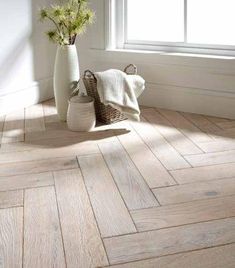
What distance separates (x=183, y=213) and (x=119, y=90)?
1068 millimetres

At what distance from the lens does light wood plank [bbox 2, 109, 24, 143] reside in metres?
2.23

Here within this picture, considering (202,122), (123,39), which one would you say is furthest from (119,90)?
(123,39)

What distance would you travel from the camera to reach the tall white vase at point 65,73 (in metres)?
2.40

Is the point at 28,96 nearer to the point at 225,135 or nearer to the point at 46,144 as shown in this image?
the point at 46,144

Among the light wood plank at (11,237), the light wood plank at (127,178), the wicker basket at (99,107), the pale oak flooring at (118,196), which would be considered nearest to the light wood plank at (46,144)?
the pale oak flooring at (118,196)

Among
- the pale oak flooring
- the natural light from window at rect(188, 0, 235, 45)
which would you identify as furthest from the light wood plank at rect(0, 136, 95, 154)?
the natural light from window at rect(188, 0, 235, 45)

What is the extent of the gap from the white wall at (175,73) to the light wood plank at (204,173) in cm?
81

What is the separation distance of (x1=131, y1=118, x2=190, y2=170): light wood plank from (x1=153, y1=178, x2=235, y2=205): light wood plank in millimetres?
202

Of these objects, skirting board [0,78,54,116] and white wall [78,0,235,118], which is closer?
white wall [78,0,235,118]

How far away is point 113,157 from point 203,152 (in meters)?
0.44

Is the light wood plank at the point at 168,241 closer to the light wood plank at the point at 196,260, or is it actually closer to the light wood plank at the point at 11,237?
the light wood plank at the point at 196,260

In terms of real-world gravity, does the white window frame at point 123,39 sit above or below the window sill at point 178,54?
above

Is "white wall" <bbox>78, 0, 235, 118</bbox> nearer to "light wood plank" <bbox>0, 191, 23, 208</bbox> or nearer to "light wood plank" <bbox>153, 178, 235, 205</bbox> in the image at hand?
"light wood plank" <bbox>153, 178, 235, 205</bbox>

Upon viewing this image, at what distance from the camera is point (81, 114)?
89.7 inches
